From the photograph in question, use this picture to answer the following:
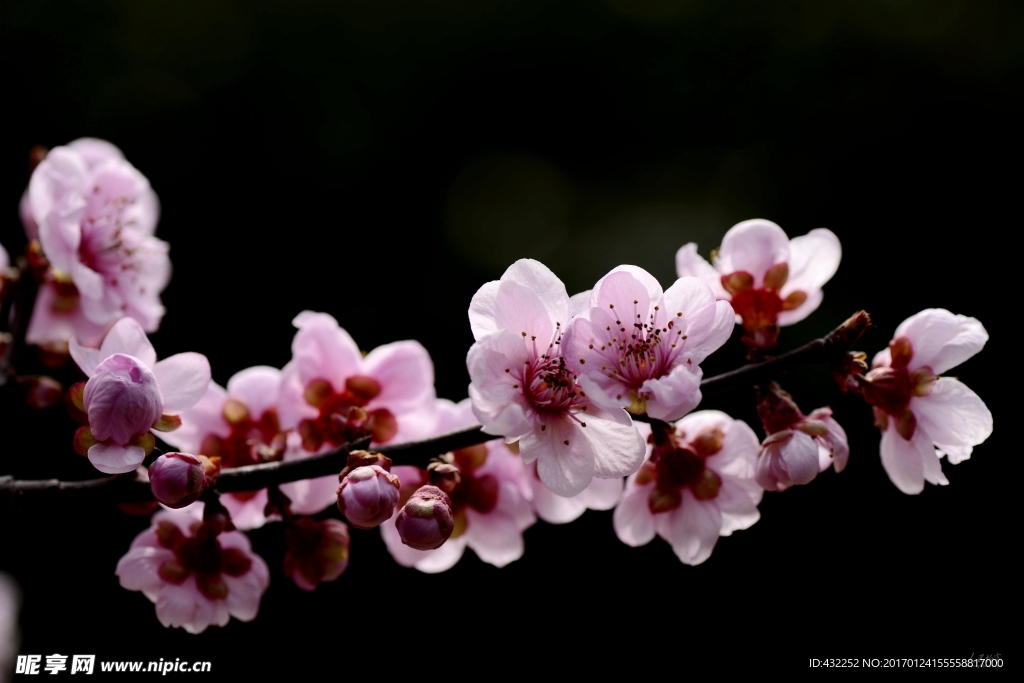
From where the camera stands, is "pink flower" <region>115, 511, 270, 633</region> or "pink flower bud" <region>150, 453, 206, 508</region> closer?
"pink flower bud" <region>150, 453, 206, 508</region>

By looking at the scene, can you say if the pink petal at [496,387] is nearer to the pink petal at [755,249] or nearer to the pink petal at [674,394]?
the pink petal at [674,394]

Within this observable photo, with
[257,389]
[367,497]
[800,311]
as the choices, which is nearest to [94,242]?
[257,389]

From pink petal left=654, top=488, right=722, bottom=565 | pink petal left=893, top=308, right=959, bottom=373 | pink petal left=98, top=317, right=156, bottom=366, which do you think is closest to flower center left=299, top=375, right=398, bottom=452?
pink petal left=98, top=317, right=156, bottom=366

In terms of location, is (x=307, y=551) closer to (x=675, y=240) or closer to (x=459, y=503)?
(x=459, y=503)

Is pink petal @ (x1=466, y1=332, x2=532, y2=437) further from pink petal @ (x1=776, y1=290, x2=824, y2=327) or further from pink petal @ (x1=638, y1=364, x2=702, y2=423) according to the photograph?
pink petal @ (x1=776, y1=290, x2=824, y2=327)

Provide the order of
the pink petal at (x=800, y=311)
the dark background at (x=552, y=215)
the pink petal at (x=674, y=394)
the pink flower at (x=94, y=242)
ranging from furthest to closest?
the dark background at (x=552, y=215) → the pink flower at (x=94, y=242) → the pink petal at (x=800, y=311) → the pink petal at (x=674, y=394)

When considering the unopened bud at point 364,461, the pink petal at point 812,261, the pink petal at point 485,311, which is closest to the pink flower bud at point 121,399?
the unopened bud at point 364,461
